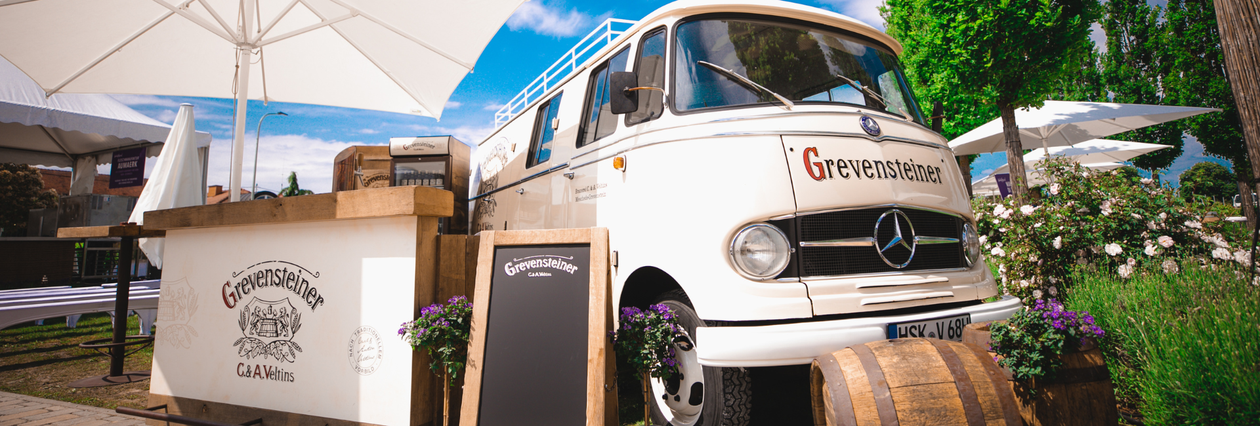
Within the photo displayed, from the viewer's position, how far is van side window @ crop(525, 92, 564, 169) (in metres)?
4.70

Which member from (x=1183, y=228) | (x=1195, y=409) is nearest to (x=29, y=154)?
(x=1195, y=409)

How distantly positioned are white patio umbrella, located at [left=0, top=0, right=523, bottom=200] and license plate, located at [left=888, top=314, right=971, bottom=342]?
3971 mm

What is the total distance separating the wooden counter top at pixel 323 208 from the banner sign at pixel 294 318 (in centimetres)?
8

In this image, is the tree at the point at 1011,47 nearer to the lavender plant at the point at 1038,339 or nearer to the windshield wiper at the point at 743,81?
the lavender plant at the point at 1038,339

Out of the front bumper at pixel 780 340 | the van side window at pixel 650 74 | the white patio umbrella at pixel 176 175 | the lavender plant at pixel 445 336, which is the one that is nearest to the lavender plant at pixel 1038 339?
the front bumper at pixel 780 340

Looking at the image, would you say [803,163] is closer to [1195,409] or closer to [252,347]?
[1195,409]

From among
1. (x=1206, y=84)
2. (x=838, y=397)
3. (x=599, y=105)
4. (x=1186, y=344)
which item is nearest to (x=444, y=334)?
(x=838, y=397)

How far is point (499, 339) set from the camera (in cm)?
278

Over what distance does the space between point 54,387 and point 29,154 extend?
34.4ft

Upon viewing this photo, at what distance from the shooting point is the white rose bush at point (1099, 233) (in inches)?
166

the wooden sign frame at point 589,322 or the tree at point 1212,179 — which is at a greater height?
the tree at point 1212,179

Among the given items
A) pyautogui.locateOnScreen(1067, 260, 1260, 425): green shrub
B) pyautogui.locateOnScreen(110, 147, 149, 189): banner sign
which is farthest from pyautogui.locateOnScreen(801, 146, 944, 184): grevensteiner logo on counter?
pyautogui.locateOnScreen(110, 147, 149, 189): banner sign

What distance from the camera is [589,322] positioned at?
2.65 metres

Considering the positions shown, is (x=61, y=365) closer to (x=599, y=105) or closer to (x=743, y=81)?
(x=599, y=105)
